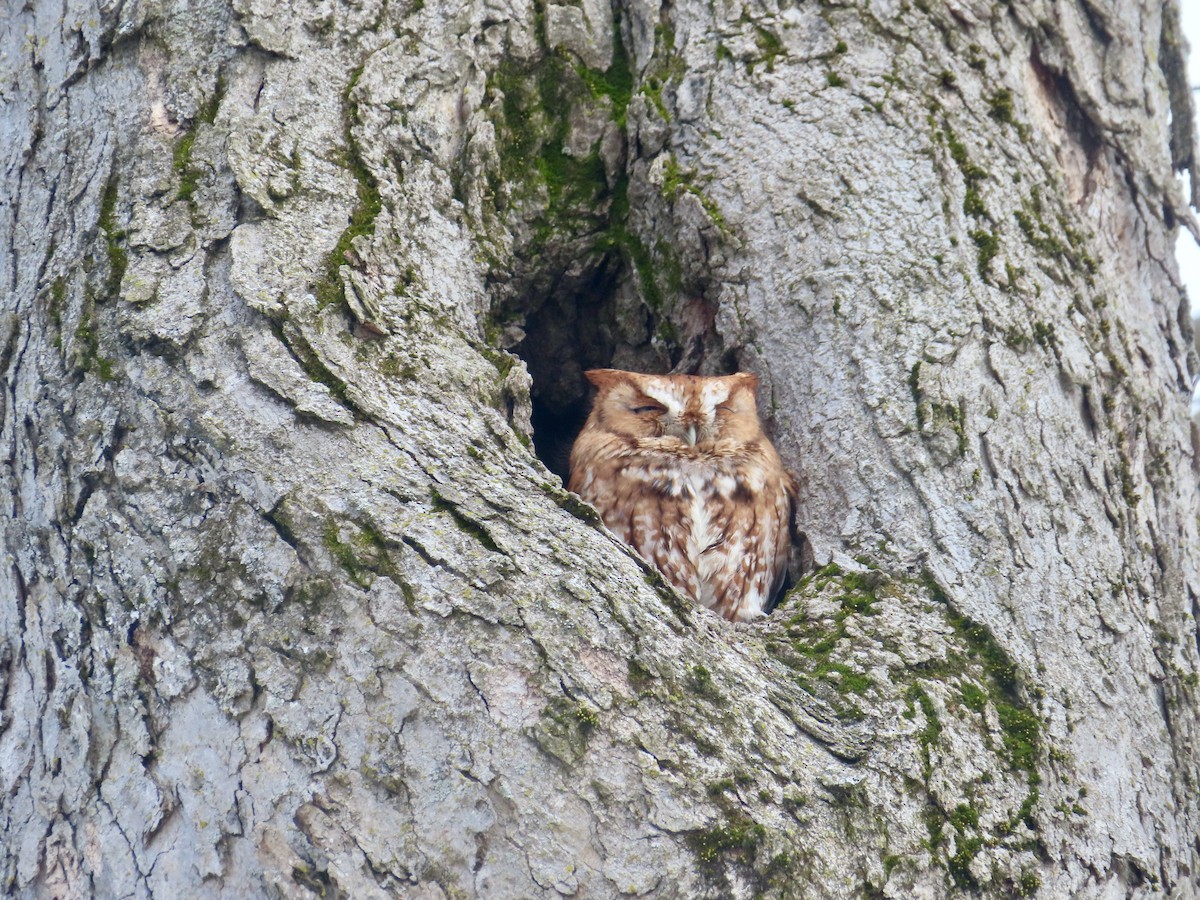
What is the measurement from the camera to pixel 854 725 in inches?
75.8

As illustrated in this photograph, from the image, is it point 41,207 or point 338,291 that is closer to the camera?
point 338,291

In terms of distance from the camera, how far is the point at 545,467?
2.37 m

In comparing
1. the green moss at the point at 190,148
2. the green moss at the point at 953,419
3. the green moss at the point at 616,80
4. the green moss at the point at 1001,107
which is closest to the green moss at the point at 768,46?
the green moss at the point at 616,80

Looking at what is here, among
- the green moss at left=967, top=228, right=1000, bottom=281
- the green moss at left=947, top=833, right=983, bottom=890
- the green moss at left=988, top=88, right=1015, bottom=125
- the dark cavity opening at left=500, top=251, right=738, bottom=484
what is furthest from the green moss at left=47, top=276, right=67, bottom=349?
the green moss at left=988, top=88, right=1015, bottom=125

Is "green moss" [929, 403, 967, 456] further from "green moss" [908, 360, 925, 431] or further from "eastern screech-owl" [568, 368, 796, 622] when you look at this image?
"eastern screech-owl" [568, 368, 796, 622]

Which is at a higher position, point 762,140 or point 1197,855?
point 762,140

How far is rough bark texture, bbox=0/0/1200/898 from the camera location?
171 cm

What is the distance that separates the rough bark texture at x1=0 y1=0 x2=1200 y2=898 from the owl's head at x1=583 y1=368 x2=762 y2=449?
8 centimetres

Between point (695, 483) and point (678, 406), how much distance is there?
215 mm

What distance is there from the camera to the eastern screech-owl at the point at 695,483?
2873 millimetres

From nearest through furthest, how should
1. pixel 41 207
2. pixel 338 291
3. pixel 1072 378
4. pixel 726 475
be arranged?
pixel 338 291
pixel 41 207
pixel 1072 378
pixel 726 475

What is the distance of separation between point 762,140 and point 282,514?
1546mm

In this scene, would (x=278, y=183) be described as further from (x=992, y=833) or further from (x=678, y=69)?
(x=992, y=833)

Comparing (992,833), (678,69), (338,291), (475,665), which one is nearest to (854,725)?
(992,833)
